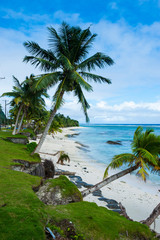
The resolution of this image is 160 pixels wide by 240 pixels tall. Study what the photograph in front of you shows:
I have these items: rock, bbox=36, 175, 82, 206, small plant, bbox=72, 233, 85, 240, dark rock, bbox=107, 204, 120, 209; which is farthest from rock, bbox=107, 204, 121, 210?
small plant, bbox=72, 233, 85, 240

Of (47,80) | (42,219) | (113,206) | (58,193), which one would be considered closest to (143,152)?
(58,193)

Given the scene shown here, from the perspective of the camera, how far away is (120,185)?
1105 centimetres

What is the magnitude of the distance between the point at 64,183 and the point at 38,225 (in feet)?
8.67

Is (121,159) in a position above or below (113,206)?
above

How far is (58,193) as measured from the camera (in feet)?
16.1

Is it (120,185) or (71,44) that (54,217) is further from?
(71,44)

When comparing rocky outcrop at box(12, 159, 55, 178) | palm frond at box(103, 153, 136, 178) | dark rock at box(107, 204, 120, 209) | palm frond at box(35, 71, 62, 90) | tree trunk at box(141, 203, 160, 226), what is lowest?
dark rock at box(107, 204, 120, 209)

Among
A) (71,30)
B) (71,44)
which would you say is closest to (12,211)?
(71,44)

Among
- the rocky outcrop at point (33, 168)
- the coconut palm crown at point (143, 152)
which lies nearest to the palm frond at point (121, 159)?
the coconut palm crown at point (143, 152)

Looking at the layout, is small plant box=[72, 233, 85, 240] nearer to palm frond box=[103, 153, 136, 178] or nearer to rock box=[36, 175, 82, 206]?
rock box=[36, 175, 82, 206]

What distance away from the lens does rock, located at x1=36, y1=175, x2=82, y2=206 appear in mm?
4686

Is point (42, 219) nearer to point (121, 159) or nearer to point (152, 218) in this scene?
point (121, 159)

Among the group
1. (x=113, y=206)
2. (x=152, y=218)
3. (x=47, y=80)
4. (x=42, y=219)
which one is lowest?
(x=113, y=206)

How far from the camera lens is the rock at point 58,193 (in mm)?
4686
